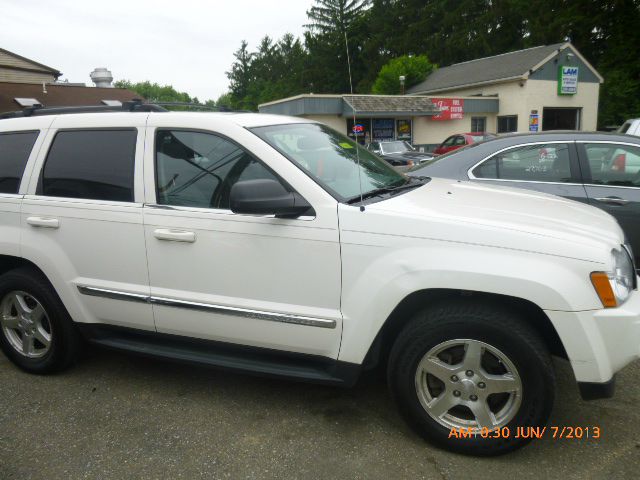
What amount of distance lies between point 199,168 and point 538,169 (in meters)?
3.28

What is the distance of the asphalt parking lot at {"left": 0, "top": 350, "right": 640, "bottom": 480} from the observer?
2.63 metres

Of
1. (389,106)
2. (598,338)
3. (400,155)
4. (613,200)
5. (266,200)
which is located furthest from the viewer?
(389,106)

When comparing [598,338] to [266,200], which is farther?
[266,200]

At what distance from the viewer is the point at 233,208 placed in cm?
268

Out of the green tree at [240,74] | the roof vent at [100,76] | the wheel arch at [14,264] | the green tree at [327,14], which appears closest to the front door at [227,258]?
the wheel arch at [14,264]

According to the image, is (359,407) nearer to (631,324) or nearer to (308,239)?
(308,239)

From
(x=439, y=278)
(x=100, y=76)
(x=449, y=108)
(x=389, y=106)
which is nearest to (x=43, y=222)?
(x=439, y=278)

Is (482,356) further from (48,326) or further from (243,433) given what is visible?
(48,326)

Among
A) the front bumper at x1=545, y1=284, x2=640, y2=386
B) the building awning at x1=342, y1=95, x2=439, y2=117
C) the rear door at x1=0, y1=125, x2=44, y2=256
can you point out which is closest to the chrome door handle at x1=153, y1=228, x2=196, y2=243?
the rear door at x1=0, y1=125, x2=44, y2=256

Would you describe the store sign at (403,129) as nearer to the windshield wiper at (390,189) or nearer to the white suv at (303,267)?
the windshield wiper at (390,189)

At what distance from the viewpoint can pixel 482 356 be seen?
2615mm

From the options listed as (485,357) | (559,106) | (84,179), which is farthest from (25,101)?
(559,106)

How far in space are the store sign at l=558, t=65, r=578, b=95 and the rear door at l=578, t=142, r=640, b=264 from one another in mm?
33207

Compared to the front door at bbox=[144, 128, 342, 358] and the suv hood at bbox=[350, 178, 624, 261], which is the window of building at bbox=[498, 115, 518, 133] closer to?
the suv hood at bbox=[350, 178, 624, 261]
